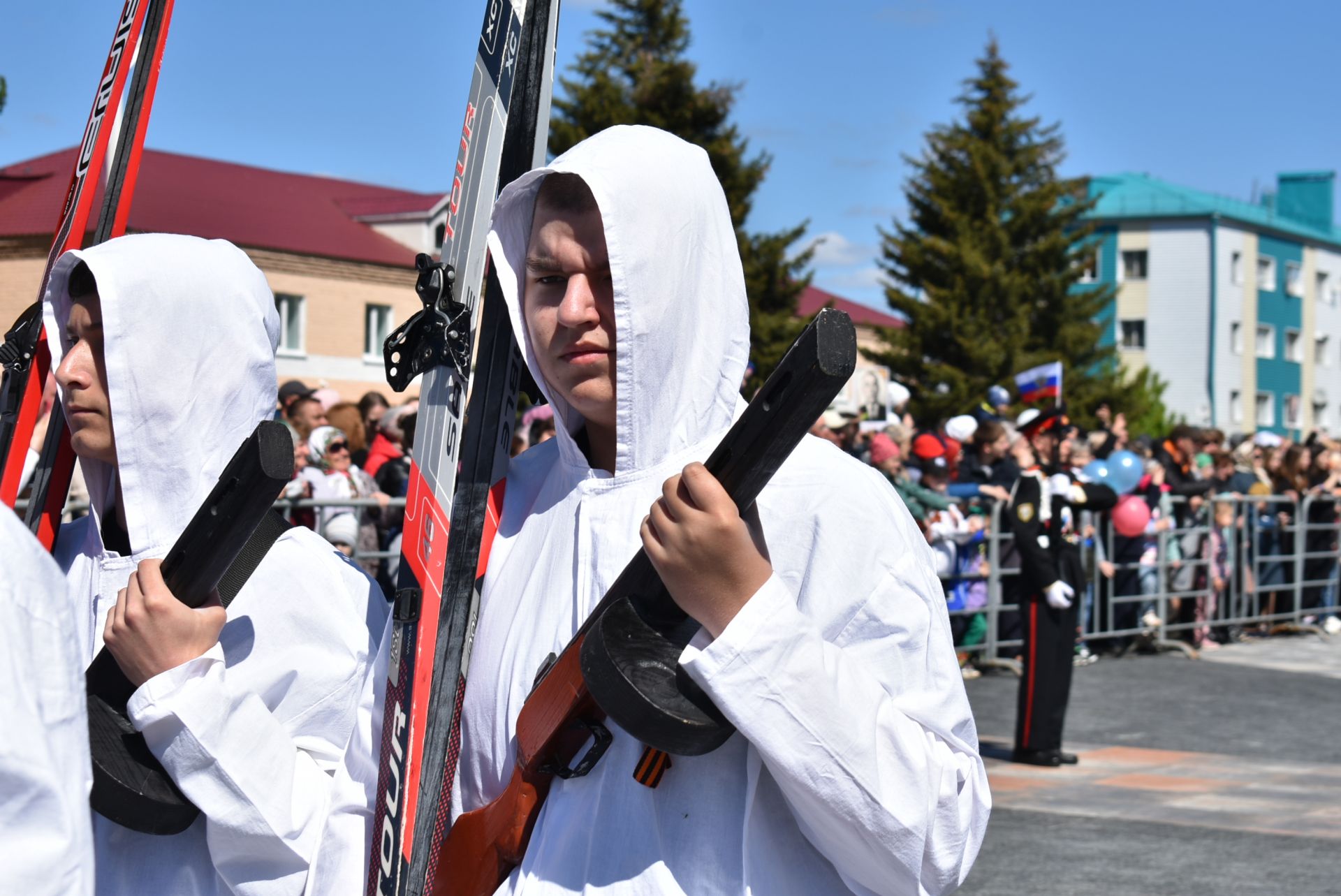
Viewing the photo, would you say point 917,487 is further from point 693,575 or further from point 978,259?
point 978,259

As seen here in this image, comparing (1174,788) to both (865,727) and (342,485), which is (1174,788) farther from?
(865,727)

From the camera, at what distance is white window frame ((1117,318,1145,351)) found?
62.9 meters

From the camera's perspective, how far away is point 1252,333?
2498 inches

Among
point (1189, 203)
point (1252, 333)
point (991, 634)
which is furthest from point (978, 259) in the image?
point (991, 634)

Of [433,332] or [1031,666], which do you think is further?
[1031,666]

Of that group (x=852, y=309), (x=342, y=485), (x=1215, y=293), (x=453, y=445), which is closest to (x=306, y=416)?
(x=342, y=485)

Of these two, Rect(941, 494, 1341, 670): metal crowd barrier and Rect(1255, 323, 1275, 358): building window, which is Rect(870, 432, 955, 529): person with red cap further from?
Rect(1255, 323, 1275, 358): building window

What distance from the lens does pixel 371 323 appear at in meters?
42.1

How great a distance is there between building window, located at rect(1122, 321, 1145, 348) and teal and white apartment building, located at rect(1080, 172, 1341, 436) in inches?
1.8

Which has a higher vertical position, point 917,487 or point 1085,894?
point 917,487

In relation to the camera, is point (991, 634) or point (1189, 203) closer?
point (991, 634)

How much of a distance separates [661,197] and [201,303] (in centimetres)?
89

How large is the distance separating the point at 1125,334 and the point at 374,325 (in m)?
34.6

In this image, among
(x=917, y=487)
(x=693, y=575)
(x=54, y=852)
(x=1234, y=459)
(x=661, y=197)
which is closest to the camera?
(x=54, y=852)
